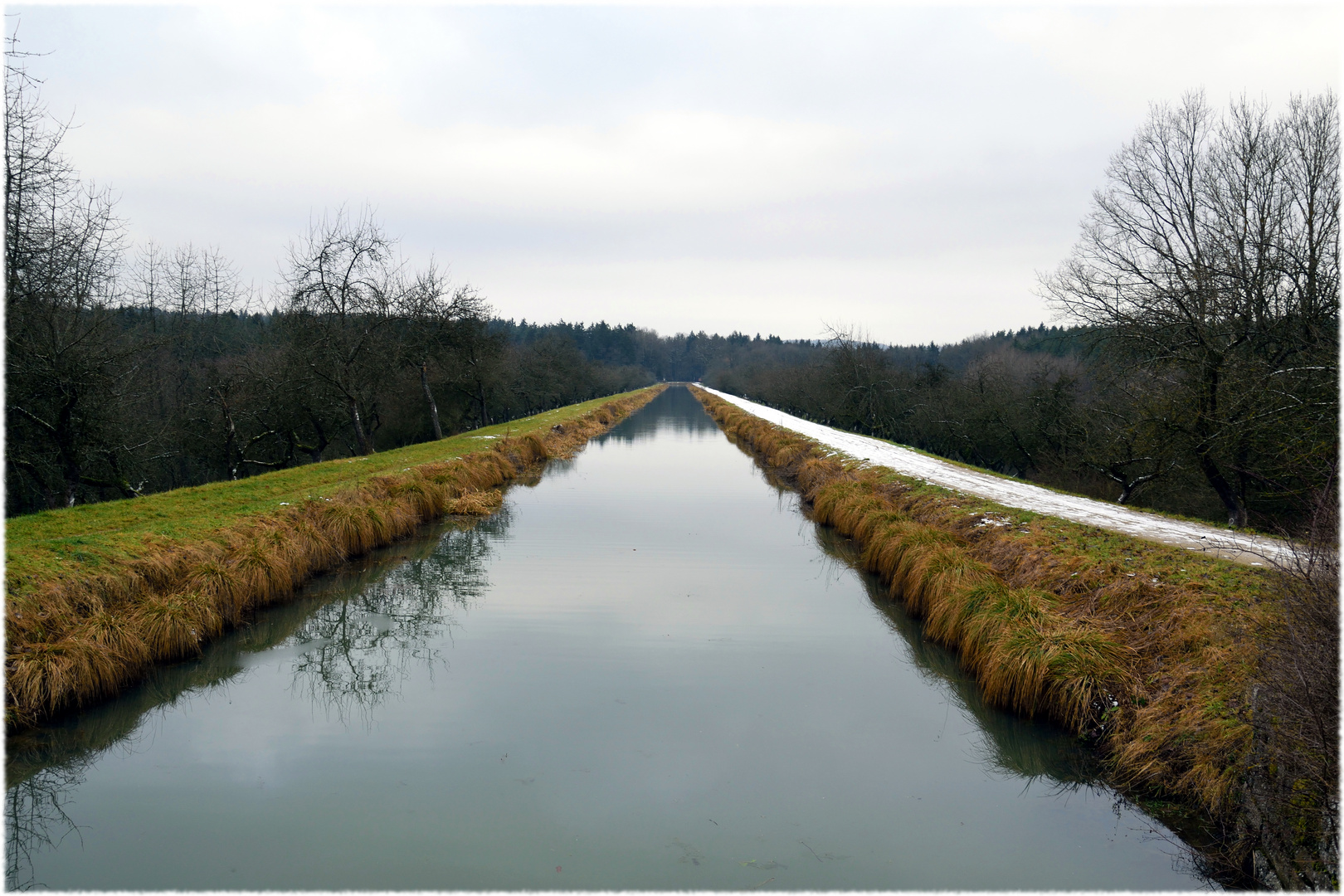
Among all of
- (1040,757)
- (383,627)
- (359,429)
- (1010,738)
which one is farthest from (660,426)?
(1040,757)

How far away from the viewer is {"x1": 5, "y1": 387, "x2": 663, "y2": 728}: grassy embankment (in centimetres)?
604

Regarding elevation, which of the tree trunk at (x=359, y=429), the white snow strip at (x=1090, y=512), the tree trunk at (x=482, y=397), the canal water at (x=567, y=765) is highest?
the tree trunk at (x=482, y=397)

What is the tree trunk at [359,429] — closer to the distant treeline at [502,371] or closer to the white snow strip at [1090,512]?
the distant treeline at [502,371]

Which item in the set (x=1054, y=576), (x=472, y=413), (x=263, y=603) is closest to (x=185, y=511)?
(x=263, y=603)

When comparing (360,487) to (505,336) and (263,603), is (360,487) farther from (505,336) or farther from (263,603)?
(505,336)

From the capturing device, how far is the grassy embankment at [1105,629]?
491 cm

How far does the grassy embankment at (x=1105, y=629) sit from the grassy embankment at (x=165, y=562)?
27.1ft

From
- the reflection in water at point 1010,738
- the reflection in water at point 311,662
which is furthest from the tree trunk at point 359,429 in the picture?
the reflection in water at point 1010,738

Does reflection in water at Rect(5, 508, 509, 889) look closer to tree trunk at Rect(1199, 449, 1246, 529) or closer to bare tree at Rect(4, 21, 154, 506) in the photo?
bare tree at Rect(4, 21, 154, 506)

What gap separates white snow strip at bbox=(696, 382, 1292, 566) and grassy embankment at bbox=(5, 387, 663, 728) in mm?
8885

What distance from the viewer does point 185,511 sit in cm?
1011

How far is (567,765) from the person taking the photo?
5.42m

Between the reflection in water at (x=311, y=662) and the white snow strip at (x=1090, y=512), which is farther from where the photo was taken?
the white snow strip at (x=1090, y=512)

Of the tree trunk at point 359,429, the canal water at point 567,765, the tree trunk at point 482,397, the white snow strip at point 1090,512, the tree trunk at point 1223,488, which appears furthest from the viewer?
the tree trunk at point 482,397
